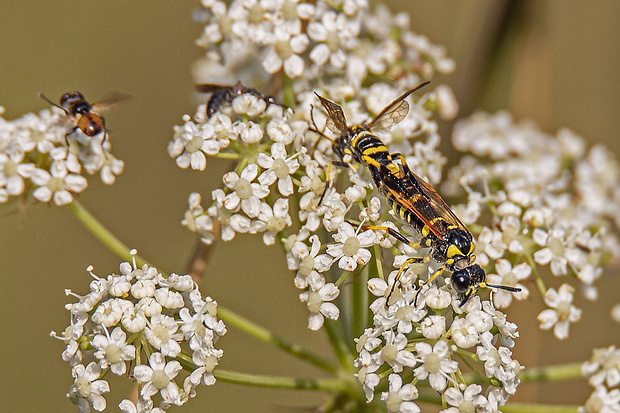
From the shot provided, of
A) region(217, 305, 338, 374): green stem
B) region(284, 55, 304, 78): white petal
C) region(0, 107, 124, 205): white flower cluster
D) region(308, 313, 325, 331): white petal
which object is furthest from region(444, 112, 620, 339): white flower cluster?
region(0, 107, 124, 205): white flower cluster

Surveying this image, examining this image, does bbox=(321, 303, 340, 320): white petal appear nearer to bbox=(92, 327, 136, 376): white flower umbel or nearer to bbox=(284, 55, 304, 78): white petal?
bbox=(92, 327, 136, 376): white flower umbel

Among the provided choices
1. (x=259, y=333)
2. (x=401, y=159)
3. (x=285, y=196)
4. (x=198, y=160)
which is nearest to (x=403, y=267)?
(x=401, y=159)

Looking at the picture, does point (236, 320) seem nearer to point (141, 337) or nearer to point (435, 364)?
point (141, 337)

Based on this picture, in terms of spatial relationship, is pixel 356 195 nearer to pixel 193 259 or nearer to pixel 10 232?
pixel 193 259

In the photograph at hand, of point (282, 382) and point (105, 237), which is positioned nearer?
point (282, 382)

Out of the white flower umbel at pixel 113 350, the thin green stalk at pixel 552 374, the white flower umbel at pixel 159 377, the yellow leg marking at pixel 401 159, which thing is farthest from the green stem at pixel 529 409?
the white flower umbel at pixel 113 350

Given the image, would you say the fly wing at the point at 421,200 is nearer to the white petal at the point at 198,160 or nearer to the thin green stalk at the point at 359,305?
the thin green stalk at the point at 359,305
